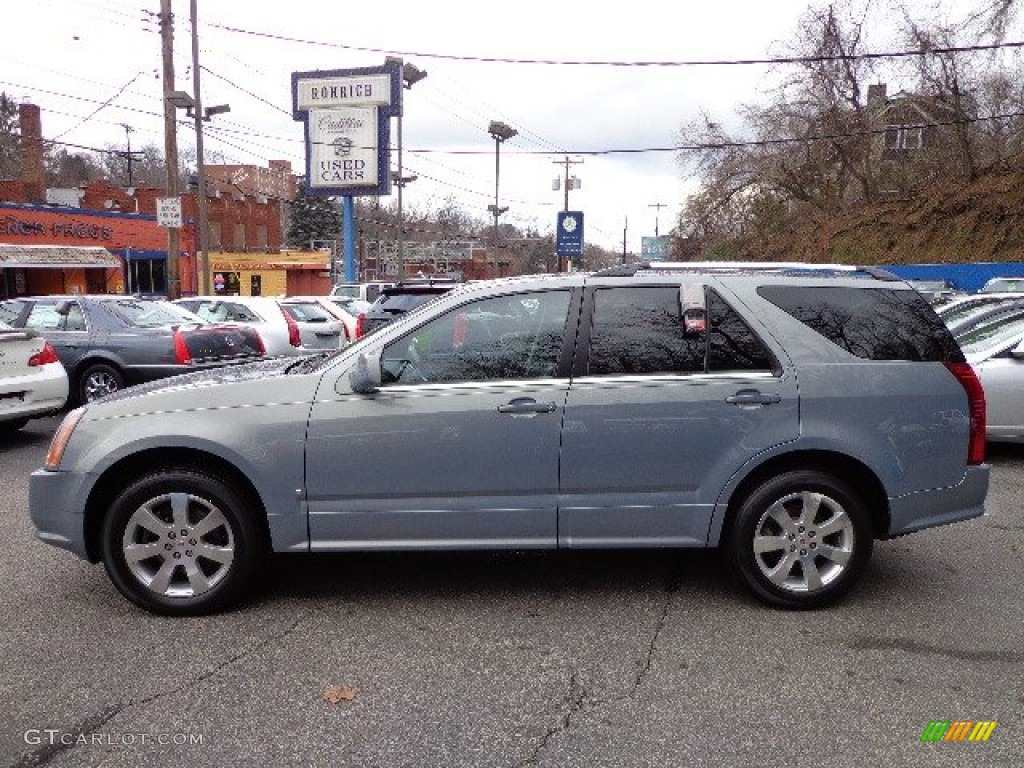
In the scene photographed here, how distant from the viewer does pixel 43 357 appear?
28.7 ft

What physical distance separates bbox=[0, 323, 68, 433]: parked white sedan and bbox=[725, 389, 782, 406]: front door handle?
754 cm

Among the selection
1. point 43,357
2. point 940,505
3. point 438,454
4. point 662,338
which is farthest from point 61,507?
point 43,357

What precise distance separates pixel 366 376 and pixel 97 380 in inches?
309

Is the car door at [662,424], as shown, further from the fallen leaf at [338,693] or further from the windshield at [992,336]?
the windshield at [992,336]

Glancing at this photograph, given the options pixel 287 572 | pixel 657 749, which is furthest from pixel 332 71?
pixel 657 749

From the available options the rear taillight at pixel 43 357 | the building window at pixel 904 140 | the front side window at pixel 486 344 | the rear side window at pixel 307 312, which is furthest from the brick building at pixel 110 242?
the building window at pixel 904 140

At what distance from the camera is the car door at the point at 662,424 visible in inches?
157

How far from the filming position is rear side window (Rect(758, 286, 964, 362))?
419cm

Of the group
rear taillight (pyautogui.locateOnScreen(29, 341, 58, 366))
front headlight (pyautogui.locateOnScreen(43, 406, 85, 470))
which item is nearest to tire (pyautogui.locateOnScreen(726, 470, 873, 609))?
front headlight (pyautogui.locateOnScreen(43, 406, 85, 470))

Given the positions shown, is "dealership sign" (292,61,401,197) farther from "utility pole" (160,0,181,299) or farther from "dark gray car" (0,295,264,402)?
"dark gray car" (0,295,264,402)

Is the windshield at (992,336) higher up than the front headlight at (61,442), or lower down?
higher up

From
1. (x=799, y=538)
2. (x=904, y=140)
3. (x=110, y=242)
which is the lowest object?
(x=799, y=538)

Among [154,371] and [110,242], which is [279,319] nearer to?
A: [154,371]

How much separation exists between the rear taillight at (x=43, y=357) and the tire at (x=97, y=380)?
49.3 inches
